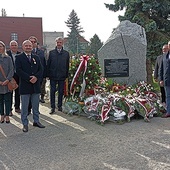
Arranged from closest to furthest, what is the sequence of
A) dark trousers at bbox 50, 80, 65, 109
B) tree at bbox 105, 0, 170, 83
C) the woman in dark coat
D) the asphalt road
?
the asphalt road
the woman in dark coat
dark trousers at bbox 50, 80, 65, 109
tree at bbox 105, 0, 170, 83

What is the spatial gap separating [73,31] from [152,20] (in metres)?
52.5

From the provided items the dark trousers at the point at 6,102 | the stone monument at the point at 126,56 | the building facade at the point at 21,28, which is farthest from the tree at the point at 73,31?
the dark trousers at the point at 6,102

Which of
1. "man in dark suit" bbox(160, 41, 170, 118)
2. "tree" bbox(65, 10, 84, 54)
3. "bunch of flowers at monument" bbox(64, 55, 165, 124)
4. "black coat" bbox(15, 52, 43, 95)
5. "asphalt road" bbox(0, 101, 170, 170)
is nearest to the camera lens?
"asphalt road" bbox(0, 101, 170, 170)

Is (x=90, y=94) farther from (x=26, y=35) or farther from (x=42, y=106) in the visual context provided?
(x=26, y=35)

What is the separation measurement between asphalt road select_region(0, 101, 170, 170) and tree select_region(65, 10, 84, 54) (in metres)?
52.6

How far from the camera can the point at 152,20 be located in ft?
40.0

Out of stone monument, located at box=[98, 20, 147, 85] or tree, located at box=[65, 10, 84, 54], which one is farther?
tree, located at box=[65, 10, 84, 54]

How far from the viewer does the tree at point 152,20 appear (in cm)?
1212

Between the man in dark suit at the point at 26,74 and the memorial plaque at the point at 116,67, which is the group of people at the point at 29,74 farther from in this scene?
the memorial plaque at the point at 116,67

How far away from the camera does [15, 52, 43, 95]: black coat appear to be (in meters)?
5.18

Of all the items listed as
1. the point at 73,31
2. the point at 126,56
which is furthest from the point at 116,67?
the point at 73,31

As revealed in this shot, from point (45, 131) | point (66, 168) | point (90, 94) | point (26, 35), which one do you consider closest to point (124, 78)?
point (90, 94)

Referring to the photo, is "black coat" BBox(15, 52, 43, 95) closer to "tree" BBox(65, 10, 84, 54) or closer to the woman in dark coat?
the woman in dark coat

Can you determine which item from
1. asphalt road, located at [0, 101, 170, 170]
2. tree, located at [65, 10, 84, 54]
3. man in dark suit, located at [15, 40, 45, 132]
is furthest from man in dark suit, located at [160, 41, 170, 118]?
tree, located at [65, 10, 84, 54]
